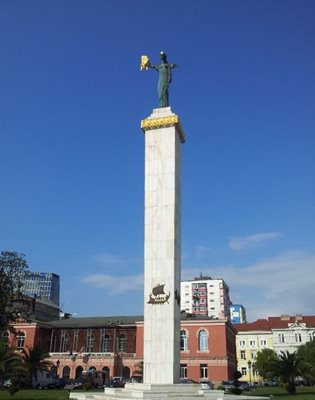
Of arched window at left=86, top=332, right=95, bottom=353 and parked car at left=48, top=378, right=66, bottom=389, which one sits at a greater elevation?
arched window at left=86, top=332, right=95, bottom=353

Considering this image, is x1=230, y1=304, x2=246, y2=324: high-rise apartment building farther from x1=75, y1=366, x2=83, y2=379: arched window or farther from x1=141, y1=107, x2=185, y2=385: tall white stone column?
x1=141, y1=107, x2=185, y2=385: tall white stone column

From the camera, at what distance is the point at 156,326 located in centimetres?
2308

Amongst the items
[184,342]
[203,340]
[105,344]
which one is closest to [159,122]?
[203,340]

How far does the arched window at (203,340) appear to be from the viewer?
186ft

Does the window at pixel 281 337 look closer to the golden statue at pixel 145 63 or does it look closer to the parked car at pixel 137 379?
the parked car at pixel 137 379

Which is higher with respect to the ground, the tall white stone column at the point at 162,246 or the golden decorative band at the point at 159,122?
the golden decorative band at the point at 159,122

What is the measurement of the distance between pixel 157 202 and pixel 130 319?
4322cm

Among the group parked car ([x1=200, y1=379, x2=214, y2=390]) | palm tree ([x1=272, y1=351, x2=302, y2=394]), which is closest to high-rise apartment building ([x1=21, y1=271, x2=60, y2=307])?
parked car ([x1=200, y1=379, x2=214, y2=390])

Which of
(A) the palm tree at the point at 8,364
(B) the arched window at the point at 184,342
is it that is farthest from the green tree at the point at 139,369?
(A) the palm tree at the point at 8,364

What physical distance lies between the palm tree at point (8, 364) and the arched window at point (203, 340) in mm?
23080

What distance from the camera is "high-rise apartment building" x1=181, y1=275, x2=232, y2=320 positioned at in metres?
123

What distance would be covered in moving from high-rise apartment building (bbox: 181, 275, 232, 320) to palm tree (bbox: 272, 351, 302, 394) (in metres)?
83.7

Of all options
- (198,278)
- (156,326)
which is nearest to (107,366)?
(156,326)

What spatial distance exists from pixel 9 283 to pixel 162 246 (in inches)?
718
